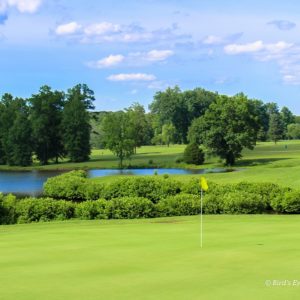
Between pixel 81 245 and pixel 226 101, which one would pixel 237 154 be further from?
pixel 81 245

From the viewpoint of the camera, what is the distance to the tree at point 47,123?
99750 millimetres

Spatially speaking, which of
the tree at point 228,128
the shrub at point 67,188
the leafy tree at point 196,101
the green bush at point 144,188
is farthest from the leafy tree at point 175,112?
the green bush at point 144,188

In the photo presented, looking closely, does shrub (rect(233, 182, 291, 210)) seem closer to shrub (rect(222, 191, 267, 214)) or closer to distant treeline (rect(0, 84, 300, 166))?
shrub (rect(222, 191, 267, 214))

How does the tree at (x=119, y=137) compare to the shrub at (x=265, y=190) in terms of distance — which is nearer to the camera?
the shrub at (x=265, y=190)

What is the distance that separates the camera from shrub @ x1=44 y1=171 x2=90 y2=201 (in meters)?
39.7

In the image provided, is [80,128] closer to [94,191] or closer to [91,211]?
[94,191]

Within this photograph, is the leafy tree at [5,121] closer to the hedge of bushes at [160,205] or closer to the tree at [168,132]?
the tree at [168,132]

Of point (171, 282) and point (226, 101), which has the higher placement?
point (226, 101)

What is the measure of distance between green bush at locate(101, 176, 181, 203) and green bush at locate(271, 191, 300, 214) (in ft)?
23.4

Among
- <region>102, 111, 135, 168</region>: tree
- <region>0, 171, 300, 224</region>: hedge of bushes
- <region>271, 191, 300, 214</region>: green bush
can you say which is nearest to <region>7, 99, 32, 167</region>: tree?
<region>102, 111, 135, 168</region>: tree

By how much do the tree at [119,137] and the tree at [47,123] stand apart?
Answer: 16.0 metres

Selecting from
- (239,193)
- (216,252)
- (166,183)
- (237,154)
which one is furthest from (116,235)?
(237,154)

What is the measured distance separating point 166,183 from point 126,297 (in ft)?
83.5

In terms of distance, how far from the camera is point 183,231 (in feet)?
42.1
